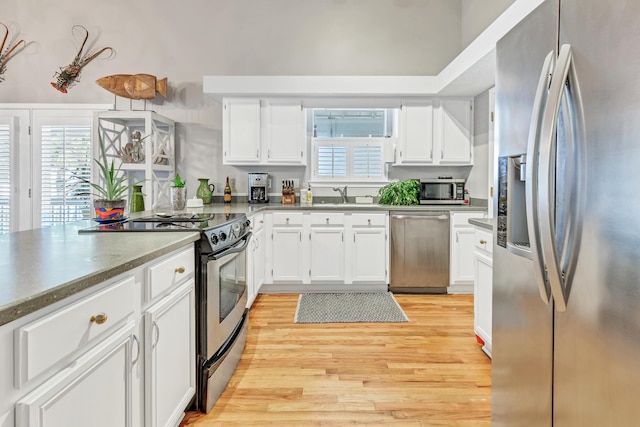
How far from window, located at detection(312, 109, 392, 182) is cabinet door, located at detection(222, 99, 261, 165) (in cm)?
75

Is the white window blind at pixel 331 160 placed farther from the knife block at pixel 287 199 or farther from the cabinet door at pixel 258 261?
the cabinet door at pixel 258 261

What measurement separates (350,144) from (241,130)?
1319 mm

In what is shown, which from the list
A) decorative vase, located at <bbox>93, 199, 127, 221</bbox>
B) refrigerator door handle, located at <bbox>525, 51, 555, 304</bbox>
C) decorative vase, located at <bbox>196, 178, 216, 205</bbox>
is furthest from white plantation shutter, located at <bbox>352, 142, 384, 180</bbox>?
refrigerator door handle, located at <bbox>525, 51, 555, 304</bbox>

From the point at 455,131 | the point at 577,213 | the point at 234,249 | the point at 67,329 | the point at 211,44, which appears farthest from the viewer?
the point at 211,44

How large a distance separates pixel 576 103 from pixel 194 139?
4.31 metres

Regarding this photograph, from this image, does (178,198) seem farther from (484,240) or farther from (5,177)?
(5,177)

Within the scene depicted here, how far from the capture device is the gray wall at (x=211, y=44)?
457 centimetres

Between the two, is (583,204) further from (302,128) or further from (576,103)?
(302,128)

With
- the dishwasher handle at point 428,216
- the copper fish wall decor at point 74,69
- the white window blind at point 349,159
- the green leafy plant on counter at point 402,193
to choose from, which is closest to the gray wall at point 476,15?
the white window blind at point 349,159

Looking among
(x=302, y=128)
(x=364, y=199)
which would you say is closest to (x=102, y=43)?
(x=302, y=128)

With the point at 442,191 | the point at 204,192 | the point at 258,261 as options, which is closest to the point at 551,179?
the point at 258,261

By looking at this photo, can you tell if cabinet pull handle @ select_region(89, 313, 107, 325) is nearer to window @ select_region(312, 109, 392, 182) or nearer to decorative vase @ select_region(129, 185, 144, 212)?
decorative vase @ select_region(129, 185, 144, 212)

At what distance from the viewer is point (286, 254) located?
Answer: 159 inches

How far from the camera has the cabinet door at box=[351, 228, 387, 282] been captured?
4.01m
